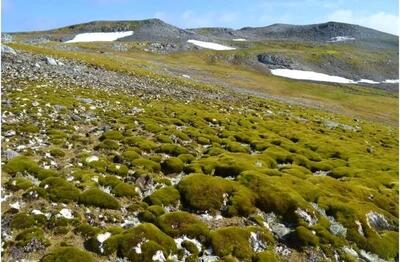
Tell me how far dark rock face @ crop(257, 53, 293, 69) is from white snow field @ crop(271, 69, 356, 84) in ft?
19.0

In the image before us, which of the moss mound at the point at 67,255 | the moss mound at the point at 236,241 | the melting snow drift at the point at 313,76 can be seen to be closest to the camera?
the moss mound at the point at 67,255

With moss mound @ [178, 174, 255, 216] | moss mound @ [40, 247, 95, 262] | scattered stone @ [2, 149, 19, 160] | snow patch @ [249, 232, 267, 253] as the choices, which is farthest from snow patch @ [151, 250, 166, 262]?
scattered stone @ [2, 149, 19, 160]

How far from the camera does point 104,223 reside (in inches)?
737

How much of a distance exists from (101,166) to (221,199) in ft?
22.1

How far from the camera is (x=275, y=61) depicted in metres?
187

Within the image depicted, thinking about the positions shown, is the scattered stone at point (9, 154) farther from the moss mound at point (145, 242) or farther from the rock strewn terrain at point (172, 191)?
the moss mound at point (145, 242)

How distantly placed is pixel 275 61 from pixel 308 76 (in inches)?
742

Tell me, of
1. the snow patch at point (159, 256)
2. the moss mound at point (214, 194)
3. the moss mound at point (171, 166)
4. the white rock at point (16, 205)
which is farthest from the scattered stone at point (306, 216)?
the white rock at point (16, 205)

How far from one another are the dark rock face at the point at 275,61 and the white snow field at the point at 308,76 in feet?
19.0

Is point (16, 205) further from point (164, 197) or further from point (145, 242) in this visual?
point (164, 197)

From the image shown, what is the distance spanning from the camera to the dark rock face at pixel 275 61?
605 ft

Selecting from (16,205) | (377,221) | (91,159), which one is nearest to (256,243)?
(377,221)

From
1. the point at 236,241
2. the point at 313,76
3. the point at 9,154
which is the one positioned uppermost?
the point at 9,154

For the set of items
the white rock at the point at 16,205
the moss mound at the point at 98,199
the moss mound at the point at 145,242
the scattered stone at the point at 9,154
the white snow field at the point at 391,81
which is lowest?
the white snow field at the point at 391,81
